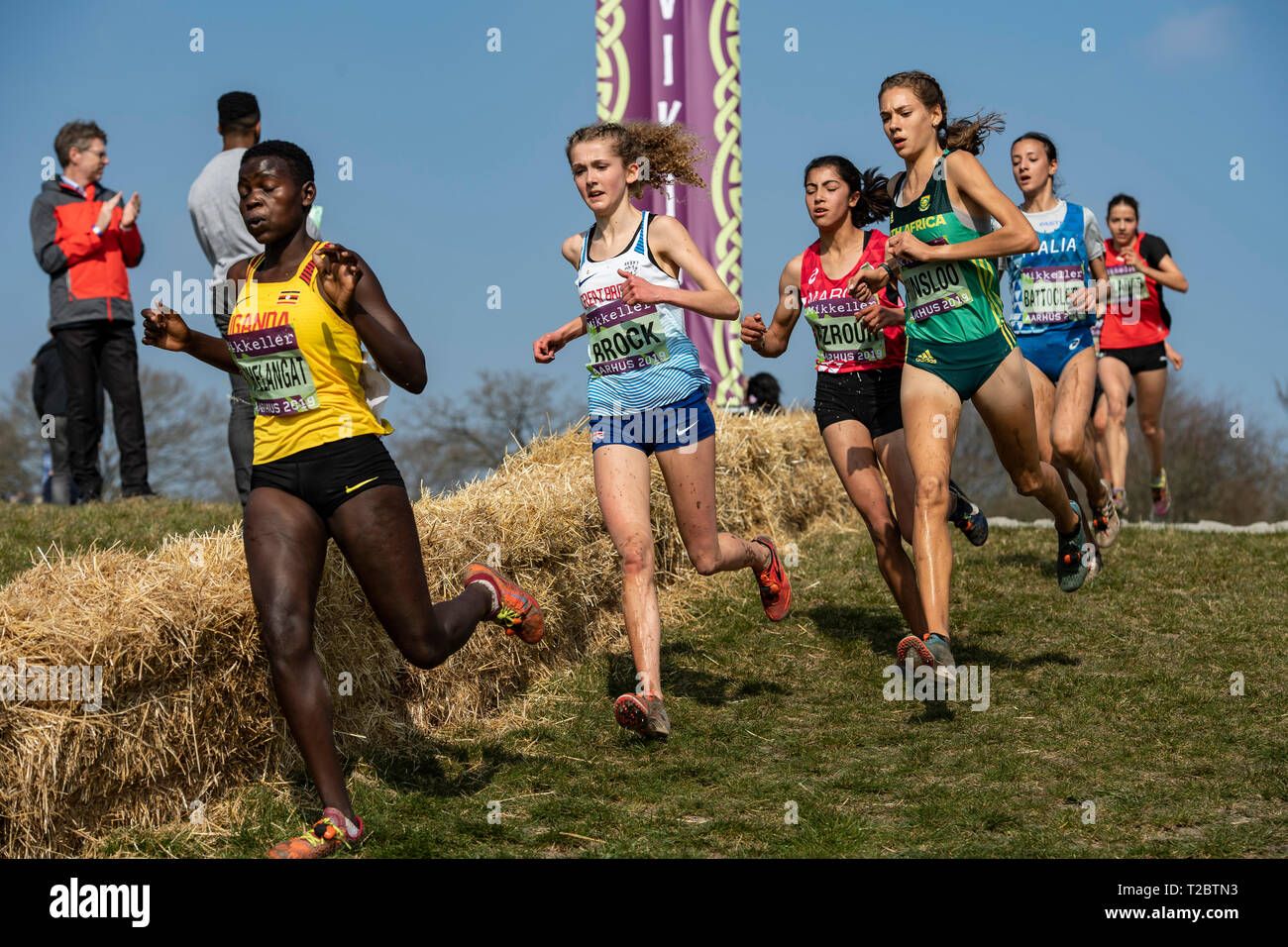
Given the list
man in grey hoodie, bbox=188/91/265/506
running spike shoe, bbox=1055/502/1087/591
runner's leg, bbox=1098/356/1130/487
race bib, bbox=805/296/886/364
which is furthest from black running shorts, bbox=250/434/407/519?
runner's leg, bbox=1098/356/1130/487

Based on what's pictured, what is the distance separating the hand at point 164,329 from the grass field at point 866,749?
5.88 feet

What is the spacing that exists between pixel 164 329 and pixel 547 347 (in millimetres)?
1737

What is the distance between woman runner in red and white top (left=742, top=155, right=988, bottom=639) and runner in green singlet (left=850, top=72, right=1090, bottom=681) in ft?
1.26

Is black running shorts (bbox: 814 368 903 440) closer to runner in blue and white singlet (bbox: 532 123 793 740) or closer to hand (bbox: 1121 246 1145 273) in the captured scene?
runner in blue and white singlet (bbox: 532 123 793 740)

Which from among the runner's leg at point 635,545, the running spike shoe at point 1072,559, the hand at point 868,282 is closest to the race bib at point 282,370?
the runner's leg at point 635,545

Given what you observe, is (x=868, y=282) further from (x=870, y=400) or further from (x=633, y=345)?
(x=633, y=345)

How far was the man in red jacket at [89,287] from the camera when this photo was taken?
10000 millimetres

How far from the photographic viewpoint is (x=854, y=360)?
6.73 metres

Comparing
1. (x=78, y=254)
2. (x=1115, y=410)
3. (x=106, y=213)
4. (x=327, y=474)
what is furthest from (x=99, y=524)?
(x=1115, y=410)

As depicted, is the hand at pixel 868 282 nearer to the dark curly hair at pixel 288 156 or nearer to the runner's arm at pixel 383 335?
the runner's arm at pixel 383 335

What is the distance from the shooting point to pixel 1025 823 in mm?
4957

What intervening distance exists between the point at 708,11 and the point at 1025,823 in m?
9.35

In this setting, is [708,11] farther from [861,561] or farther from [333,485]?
[333,485]

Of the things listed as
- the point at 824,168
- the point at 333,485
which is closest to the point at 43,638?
the point at 333,485
